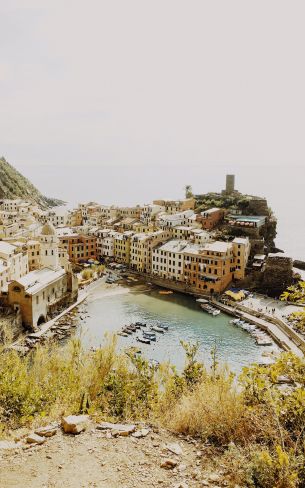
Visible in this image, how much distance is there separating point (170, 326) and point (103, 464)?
33.1 m

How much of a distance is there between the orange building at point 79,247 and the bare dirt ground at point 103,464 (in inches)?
2087

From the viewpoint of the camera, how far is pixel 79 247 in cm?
6200

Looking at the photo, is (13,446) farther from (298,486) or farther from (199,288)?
(199,288)

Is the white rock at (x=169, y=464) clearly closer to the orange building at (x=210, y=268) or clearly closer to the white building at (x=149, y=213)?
the orange building at (x=210, y=268)

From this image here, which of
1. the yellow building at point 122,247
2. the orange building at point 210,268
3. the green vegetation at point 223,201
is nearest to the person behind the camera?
the orange building at point 210,268

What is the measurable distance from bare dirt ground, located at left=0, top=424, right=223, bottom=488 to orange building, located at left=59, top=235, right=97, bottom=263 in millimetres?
53019

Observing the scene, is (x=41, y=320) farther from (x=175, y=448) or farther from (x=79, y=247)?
→ (x=175, y=448)

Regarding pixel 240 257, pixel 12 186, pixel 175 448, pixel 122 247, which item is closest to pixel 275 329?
pixel 240 257

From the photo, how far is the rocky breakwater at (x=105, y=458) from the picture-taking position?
24.3 ft

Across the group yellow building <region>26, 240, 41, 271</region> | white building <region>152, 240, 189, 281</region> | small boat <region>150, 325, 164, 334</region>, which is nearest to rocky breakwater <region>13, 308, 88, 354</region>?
small boat <region>150, 325, 164, 334</region>

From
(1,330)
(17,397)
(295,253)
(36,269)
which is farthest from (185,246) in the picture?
(17,397)

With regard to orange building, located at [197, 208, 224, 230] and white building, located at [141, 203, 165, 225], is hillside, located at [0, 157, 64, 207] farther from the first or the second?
orange building, located at [197, 208, 224, 230]

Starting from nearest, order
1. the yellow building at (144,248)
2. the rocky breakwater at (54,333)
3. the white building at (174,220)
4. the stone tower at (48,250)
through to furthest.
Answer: the rocky breakwater at (54,333) < the stone tower at (48,250) < the yellow building at (144,248) < the white building at (174,220)

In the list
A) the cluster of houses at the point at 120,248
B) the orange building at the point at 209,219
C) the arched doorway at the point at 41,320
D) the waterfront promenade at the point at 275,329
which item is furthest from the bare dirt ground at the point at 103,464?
the orange building at the point at 209,219
